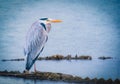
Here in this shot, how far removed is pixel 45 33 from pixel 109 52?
27.5 inches

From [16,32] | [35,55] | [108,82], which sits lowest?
[108,82]

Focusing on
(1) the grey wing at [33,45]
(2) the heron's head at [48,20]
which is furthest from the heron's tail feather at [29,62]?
(2) the heron's head at [48,20]

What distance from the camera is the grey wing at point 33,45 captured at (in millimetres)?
3795

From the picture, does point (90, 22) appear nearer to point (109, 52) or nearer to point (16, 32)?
point (109, 52)

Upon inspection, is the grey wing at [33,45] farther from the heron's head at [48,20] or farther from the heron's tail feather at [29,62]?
the heron's head at [48,20]

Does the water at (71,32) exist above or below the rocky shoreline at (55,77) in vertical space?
above

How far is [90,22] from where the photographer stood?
3826mm

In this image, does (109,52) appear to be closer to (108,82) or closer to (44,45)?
(108,82)

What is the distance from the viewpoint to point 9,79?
3.78 m

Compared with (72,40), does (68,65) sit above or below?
below

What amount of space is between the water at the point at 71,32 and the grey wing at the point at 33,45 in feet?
0.17

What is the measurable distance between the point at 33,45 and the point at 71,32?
1.38 ft

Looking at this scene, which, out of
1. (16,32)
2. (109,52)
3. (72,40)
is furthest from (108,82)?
(16,32)

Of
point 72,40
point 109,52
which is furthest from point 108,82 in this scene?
point 72,40
